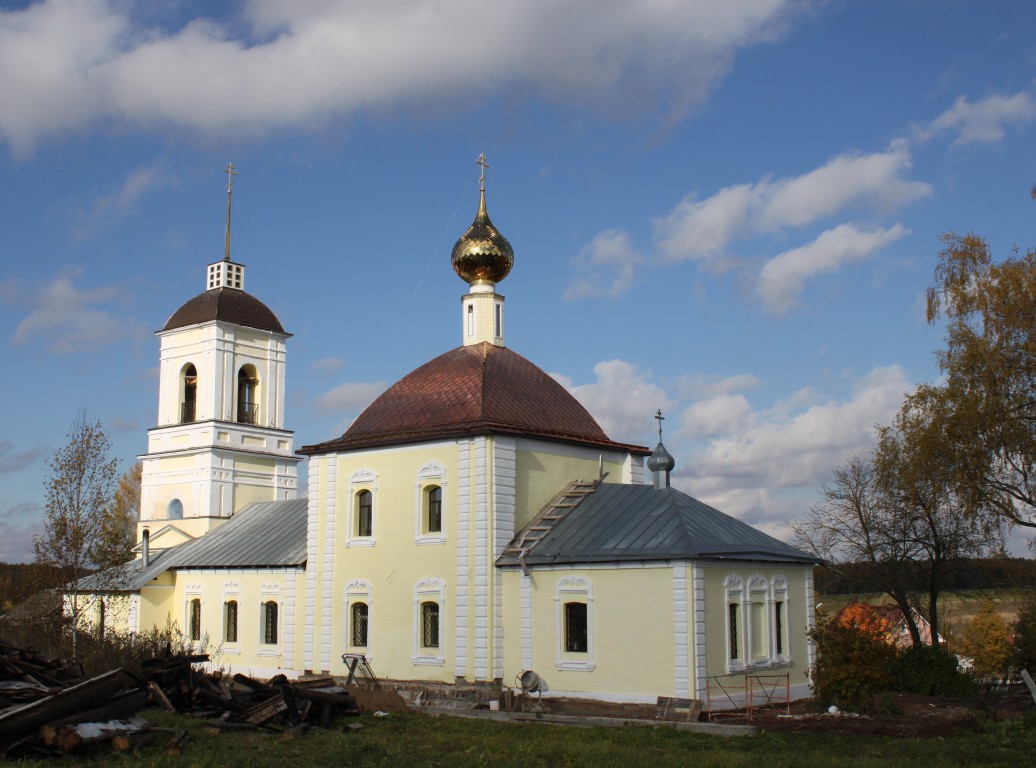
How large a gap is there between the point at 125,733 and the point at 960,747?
34.9 feet

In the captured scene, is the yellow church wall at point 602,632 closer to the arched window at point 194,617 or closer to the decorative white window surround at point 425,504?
the decorative white window surround at point 425,504

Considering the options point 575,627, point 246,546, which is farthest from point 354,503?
point 575,627

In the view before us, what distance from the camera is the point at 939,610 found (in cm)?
3641

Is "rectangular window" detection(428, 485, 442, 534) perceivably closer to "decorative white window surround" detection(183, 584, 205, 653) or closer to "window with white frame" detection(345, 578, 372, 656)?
"window with white frame" detection(345, 578, 372, 656)

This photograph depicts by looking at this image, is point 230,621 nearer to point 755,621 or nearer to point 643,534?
point 643,534

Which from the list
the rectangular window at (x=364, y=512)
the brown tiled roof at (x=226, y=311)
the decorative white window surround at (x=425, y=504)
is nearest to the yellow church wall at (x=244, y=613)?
the rectangular window at (x=364, y=512)

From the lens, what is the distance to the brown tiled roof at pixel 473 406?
23656 mm

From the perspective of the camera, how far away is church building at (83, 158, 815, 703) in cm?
2030

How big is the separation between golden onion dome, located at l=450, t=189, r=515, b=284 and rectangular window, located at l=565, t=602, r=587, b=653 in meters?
9.25

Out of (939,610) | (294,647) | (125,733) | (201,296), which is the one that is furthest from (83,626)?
(939,610)

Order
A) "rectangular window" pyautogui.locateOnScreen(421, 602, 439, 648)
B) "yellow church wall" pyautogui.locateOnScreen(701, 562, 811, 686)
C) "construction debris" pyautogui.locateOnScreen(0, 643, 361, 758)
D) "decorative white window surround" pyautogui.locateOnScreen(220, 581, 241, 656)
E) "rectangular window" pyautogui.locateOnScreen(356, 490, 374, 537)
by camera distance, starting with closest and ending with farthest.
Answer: "construction debris" pyautogui.locateOnScreen(0, 643, 361, 758)
"yellow church wall" pyautogui.locateOnScreen(701, 562, 811, 686)
"rectangular window" pyautogui.locateOnScreen(421, 602, 439, 648)
"rectangular window" pyautogui.locateOnScreen(356, 490, 374, 537)
"decorative white window surround" pyautogui.locateOnScreen(220, 581, 241, 656)

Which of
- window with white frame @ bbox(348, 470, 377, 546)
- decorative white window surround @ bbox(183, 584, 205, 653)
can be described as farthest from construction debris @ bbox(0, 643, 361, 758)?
decorative white window surround @ bbox(183, 584, 205, 653)

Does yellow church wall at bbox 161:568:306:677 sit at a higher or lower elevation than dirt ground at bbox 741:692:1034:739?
higher

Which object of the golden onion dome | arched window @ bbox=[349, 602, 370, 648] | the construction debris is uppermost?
the golden onion dome
